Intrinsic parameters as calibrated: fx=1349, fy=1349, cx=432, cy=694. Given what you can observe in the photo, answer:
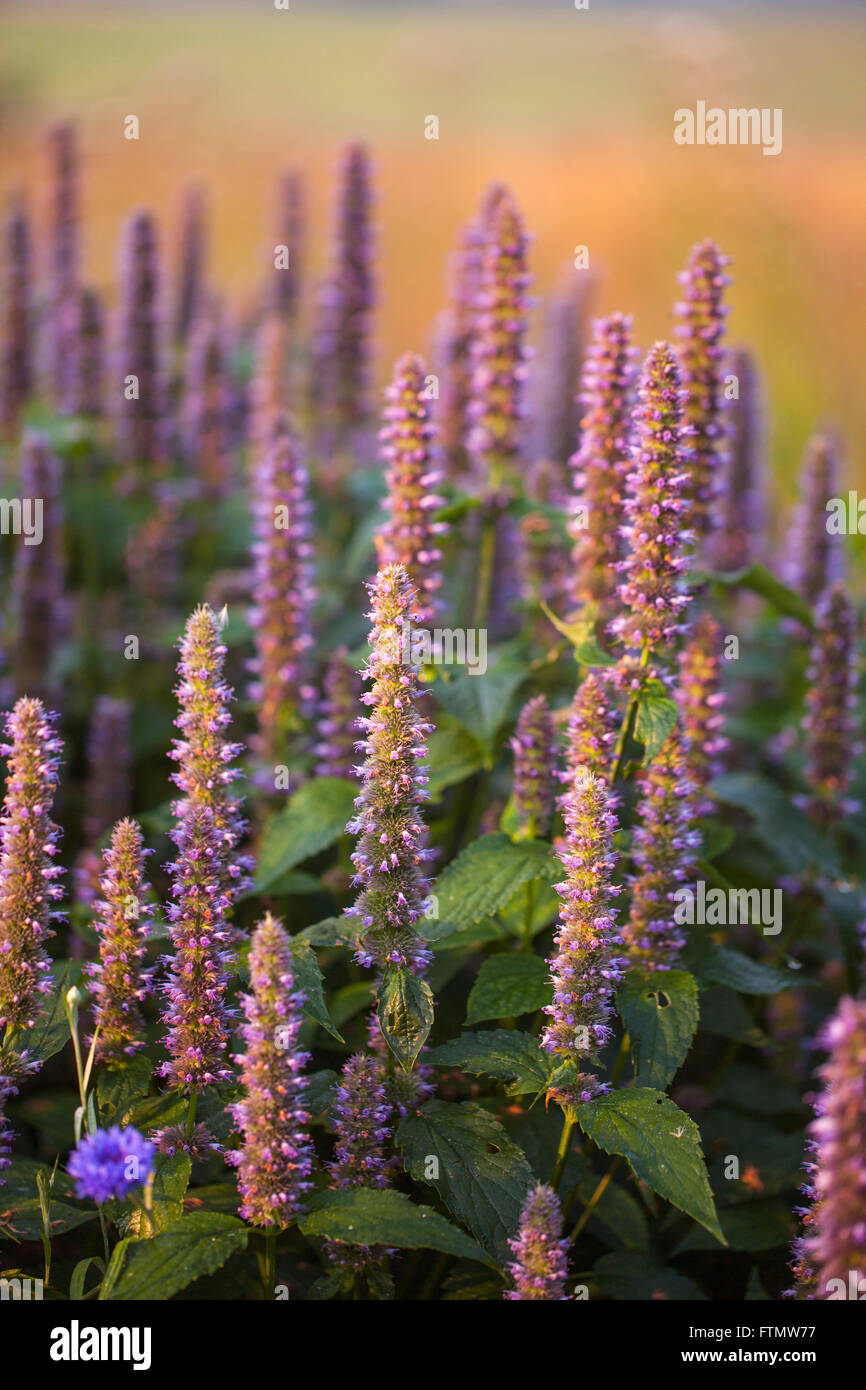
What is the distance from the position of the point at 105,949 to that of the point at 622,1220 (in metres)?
1.93

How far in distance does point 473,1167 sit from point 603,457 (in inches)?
97.8

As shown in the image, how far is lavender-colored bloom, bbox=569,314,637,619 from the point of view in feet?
15.7

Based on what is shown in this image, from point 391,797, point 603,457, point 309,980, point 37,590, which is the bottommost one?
point 309,980

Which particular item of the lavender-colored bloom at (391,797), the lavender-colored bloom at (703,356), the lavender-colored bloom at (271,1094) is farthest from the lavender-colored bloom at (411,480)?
the lavender-colored bloom at (271,1094)

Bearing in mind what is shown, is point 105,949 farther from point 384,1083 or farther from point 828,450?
point 828,450

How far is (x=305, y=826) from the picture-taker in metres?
5.00

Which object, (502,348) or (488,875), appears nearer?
(488,875)

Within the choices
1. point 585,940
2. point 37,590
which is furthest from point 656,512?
point 37,590

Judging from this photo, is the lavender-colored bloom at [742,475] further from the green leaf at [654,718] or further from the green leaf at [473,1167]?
the green leaf at [473,1167]

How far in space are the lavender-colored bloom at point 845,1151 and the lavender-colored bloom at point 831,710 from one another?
2632 millimetres

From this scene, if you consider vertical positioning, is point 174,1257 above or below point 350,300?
below

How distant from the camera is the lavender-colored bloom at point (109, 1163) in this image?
10.3ft

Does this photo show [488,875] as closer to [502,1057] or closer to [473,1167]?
[502,1057]

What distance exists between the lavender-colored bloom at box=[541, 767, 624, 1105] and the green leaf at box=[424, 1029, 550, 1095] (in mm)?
78
